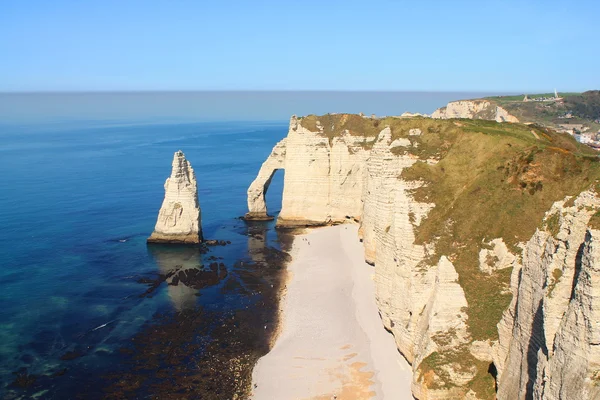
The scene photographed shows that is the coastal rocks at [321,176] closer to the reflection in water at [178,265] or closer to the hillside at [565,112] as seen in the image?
the reflection in water at [178,265]

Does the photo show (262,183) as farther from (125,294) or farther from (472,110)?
(472,110)

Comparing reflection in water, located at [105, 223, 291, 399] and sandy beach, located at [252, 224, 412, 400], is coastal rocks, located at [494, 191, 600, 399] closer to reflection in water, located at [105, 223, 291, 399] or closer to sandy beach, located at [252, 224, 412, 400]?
sandy beach, located at [252, 224, 412, 400]

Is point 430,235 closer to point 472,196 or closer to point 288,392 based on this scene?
point 472,196

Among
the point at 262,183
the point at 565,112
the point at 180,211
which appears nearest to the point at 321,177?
the point at 262,183

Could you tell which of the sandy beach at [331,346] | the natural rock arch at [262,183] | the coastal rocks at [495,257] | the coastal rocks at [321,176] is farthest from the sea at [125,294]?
the coastal rocks at [495,257]

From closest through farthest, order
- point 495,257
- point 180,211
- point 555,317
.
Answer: point 555,317 → point 495,257 → point 180,211
